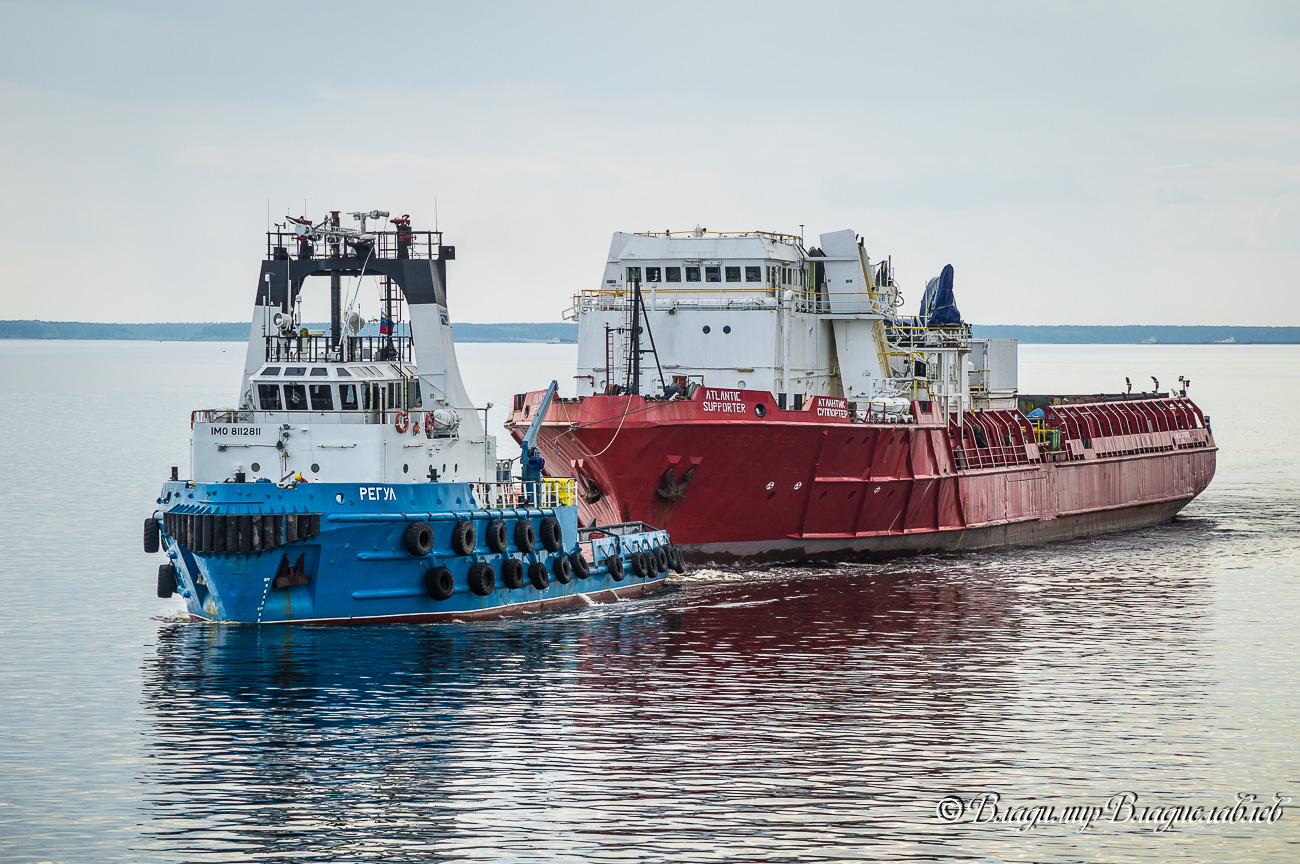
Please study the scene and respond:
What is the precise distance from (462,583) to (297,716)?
658cm

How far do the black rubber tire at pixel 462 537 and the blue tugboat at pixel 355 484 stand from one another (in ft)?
0.09

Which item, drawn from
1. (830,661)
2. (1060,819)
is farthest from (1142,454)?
(1060,819)

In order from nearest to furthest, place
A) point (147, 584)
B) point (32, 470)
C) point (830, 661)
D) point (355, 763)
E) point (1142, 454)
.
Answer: point (355, 763), point (830, 661), point (147, 584), point (1142, 454), point (32, 470)

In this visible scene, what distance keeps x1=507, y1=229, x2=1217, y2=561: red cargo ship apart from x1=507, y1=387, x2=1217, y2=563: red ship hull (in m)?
0.05

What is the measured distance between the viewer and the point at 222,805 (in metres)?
18.7

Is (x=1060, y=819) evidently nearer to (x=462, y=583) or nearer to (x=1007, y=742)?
(x=1007, y=742)

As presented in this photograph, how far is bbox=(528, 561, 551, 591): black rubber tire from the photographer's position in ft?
99.2

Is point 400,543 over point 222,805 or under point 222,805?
over

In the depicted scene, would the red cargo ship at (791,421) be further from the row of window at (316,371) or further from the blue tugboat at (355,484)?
the row of window at (316,371)

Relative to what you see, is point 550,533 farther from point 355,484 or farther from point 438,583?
point 355,484

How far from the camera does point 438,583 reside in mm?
28062

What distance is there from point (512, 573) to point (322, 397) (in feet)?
16.1

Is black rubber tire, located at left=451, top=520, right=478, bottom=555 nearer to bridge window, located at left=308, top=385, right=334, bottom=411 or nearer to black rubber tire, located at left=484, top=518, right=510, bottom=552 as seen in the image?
black rubber tire, located at left=484, top=518, right=510, bottom=552

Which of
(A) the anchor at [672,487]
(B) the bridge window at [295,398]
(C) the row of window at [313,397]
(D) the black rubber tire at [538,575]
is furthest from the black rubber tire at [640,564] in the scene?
(B) the bridge window at [295,398]
